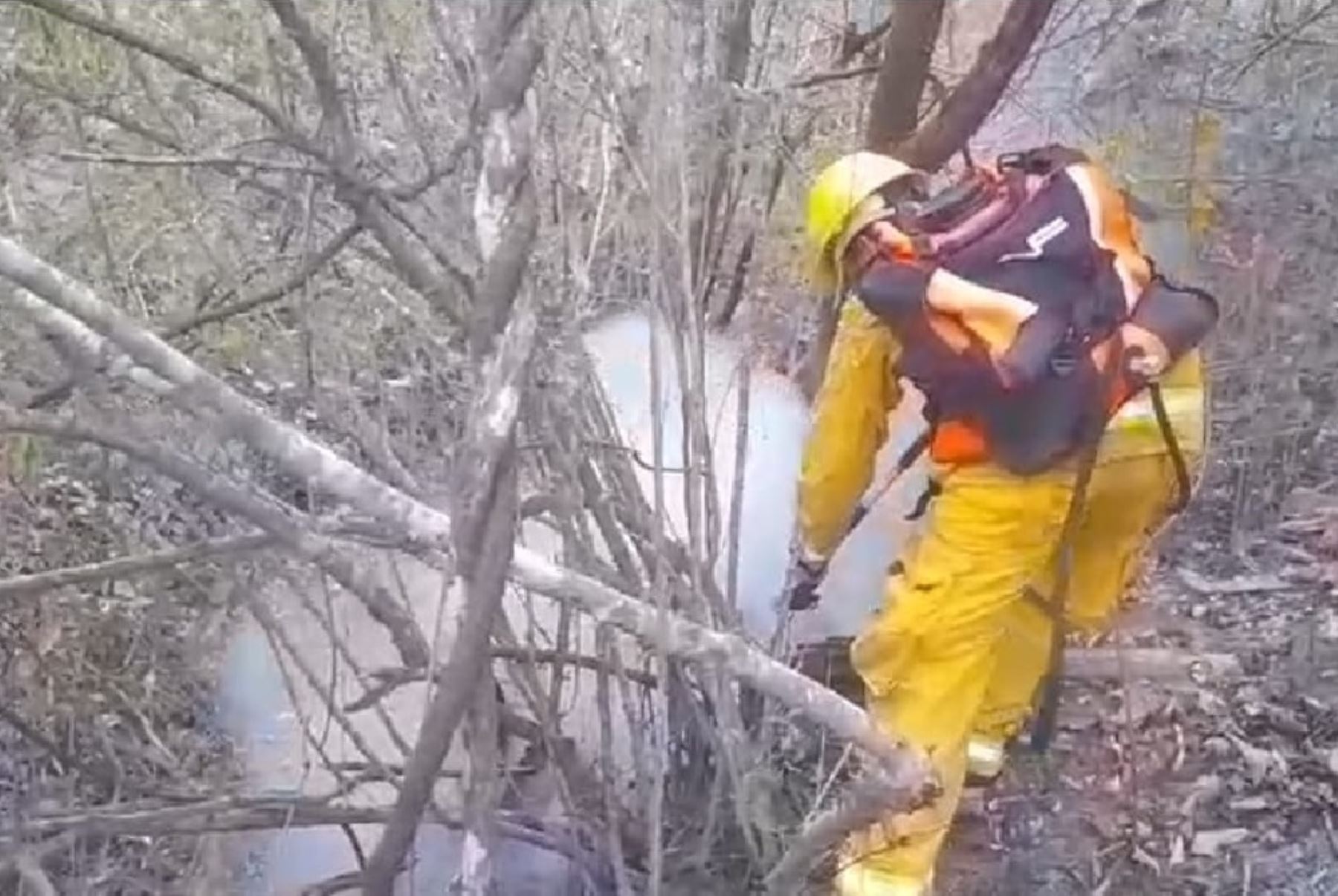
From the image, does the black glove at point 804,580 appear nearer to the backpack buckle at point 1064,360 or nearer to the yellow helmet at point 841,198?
the yellow helmet at point 841,198

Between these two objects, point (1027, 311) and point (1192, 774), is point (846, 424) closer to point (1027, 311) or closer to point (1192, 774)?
point (1027, 311)

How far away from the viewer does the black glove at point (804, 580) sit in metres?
3.43

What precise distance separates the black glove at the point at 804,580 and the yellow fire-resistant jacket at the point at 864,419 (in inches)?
2.6

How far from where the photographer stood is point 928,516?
3.34 meters

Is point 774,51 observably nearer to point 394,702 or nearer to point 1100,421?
point 1100,421

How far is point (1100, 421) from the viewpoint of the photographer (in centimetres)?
310

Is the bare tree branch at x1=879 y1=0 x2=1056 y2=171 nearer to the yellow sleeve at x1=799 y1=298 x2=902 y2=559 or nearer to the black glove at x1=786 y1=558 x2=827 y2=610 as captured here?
the yellow sleeve at x1=799 y1=298 x2=902 y2=559

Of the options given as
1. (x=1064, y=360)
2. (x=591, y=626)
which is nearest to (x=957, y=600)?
(x=1064, y=360)

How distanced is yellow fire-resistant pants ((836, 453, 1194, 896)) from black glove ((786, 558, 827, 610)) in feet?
0.37

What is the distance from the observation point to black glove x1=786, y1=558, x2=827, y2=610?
343cm

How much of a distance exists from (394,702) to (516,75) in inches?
89.5

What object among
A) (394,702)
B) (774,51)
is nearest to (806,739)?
(394,702)

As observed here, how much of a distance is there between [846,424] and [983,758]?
2.51 ft

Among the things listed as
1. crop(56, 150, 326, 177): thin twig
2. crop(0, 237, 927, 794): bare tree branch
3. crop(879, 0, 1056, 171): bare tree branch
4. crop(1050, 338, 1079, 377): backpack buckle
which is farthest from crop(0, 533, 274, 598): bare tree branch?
crop(879, 0, 1056, 171): bare tree branch
